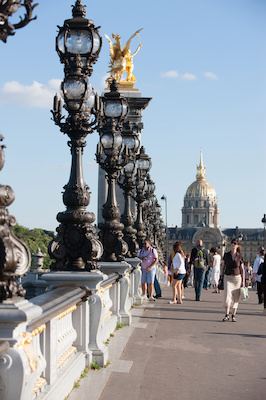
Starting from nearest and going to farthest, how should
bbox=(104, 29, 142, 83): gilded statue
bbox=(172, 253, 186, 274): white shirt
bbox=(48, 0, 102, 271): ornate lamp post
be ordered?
bbox=(48, 0, 102, 271): ornate lamp post < bbox=(172, 253, 186, 274): white shirt < bbox=(104, 29, 142, 83): gilded statue

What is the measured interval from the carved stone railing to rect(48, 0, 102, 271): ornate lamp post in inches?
13.7

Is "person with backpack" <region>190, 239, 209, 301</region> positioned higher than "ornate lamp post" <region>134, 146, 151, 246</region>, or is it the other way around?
"ornate lamp post" <region>134, 146, 151, 246</region>

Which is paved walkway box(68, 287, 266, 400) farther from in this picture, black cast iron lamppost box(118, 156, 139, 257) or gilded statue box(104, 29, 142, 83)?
gilded statue box(104, 29, 142, 83)

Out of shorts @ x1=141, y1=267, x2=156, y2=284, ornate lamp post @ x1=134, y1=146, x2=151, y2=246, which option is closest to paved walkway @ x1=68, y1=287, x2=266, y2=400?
shorts @ x1=141, y1=267, x2=156, y2=284

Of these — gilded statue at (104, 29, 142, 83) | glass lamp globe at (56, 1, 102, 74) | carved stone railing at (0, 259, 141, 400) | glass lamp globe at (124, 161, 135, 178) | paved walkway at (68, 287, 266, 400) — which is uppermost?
gilded statue at (104, 29, 142, 83)

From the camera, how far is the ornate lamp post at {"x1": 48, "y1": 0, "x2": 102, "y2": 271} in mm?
8945

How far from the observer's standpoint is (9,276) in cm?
471

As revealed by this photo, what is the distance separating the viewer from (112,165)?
1300cm

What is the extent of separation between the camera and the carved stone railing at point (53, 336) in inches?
184

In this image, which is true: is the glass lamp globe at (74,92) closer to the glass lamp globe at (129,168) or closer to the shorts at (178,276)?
the glass lamp globe at (129,168)

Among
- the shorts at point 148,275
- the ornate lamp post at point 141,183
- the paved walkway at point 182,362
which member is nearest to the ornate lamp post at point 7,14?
the paved walkway at point 182,362

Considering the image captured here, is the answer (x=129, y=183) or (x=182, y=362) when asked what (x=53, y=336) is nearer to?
(x=182, y=362)

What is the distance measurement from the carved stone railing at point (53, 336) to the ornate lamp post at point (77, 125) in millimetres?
347

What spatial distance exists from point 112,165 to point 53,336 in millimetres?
6855
